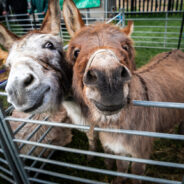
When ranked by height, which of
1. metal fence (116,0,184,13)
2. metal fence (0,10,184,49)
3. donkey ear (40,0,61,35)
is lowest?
metal fence (0,10,184,49)

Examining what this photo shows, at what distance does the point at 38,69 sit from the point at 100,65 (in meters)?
0.65

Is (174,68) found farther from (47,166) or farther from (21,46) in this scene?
(47,166)

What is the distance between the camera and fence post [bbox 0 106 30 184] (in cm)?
161

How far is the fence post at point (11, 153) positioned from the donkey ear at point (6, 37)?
0.90 metres

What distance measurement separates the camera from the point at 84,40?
1.41m

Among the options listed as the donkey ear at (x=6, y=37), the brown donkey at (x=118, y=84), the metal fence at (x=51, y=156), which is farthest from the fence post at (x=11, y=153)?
the donkey ear at (x=6, y=37)

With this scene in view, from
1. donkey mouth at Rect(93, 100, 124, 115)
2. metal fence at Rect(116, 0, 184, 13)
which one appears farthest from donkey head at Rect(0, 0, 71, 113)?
metal fence at Rect(116, 0, 184, 13)

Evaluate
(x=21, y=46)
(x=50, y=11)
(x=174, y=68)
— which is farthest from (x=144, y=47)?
(x=21, y=46)

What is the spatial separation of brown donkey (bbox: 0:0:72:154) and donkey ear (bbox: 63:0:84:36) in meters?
0.23

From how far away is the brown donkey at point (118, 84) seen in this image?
1.00 meters

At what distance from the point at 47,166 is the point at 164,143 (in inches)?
81.3

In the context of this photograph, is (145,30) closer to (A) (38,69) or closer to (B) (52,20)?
(B) (52,20)

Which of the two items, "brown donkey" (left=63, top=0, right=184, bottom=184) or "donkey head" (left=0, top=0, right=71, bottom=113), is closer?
"brown donkey" (left=63, top=0, right=184, bottom=184)

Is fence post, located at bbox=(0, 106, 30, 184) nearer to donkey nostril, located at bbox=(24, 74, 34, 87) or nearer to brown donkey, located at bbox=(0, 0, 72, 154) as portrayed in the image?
brown donkey, located at bbox=(0, 0, 72, 154)
